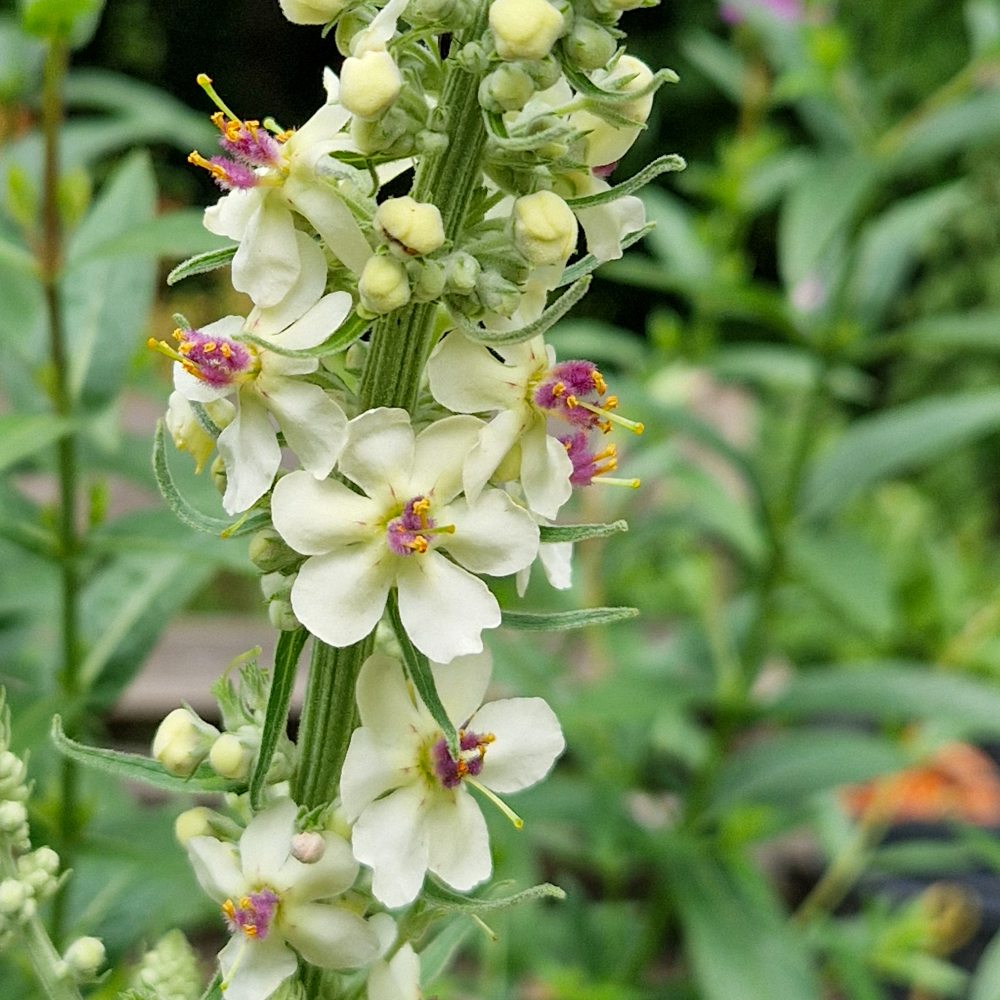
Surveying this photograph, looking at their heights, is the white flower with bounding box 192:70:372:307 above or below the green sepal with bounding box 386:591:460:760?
above

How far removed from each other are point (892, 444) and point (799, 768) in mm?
447

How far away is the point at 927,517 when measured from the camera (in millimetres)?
4219

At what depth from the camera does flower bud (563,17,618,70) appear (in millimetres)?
558

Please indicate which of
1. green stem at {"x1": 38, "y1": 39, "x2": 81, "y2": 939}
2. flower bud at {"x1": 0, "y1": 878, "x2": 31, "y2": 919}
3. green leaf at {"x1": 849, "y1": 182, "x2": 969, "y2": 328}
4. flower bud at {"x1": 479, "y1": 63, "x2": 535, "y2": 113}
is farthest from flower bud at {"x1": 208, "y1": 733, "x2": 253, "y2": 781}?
green leaf at {"x1": 849, "y1": 182, "x2": 969, "y2": 328}

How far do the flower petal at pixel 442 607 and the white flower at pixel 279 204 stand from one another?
0.15m

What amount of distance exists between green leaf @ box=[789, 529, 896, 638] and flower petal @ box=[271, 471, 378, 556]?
100 cm

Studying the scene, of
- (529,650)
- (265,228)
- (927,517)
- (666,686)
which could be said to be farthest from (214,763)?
(927,517)

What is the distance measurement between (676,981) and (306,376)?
1508mm

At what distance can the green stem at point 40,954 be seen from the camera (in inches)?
22.5

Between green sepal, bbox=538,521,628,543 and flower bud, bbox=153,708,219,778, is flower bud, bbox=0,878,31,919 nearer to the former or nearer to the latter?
flower bud, bbox=153,708,219,778

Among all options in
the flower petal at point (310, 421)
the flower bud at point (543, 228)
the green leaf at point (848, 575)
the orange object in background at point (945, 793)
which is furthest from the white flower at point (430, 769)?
the orange object in background at point (945, 793)

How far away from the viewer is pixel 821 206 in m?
1.49

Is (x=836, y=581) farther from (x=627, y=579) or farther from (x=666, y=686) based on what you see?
(x=627, y=579)

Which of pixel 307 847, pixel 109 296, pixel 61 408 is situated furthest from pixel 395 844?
pixel 109 296
